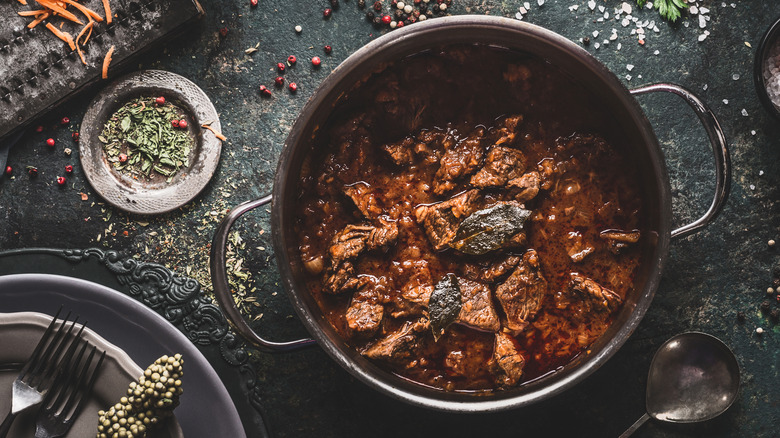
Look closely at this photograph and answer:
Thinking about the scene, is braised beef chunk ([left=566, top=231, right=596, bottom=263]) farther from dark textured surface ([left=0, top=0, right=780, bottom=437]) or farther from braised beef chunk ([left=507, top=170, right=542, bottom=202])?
dark textured surface ([left=0, top=0, right=780, bottom=437])

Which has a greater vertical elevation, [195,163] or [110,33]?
[110,33]

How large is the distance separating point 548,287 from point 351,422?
49.7 inches

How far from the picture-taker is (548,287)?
9.04 ft

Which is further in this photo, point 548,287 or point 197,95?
point 197,95

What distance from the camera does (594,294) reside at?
267 cm

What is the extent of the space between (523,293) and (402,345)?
1.96ft

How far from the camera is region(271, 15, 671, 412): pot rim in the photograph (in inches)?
97.7

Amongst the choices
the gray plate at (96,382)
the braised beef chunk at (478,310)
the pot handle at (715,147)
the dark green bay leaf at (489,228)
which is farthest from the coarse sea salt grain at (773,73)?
the gray plate at (96,382)

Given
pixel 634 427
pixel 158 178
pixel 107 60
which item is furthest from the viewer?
pixel 158 178

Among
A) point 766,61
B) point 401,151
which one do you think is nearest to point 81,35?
point 401,151

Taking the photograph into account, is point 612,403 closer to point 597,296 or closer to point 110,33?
point 597,296

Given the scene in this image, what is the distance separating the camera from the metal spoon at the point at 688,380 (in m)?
3.01

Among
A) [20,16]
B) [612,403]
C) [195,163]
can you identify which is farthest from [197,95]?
[612,403]

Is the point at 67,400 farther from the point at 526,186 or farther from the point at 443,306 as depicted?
the point at 526,186
